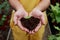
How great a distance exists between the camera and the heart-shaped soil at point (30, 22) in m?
1.99

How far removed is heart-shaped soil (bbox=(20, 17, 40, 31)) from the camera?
6.54ft

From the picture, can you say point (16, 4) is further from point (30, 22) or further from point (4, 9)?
point (4, 9)

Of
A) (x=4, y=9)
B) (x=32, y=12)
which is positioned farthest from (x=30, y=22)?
(x=4, y=9)

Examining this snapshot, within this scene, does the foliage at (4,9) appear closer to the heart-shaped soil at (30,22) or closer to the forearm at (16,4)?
the forearm at (16,4)

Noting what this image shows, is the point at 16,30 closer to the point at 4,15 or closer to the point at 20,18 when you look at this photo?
the point at 20,18

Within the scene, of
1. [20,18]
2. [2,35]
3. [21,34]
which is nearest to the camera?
[20,18]

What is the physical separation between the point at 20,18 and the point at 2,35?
3.90 ft

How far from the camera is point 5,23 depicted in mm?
3010

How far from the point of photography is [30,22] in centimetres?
204

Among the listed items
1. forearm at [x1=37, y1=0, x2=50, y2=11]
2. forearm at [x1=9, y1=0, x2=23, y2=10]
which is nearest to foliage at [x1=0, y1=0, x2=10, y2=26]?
forearm at [x1=9, y1=0, x2=23, y2=10]

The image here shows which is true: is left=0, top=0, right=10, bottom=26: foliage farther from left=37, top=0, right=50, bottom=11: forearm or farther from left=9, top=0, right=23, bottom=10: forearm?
left=37, top=0, right=50, bottom=11: forearm

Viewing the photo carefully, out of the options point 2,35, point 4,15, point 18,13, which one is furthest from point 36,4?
point 2,35

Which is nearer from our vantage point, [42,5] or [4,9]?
[42,5]

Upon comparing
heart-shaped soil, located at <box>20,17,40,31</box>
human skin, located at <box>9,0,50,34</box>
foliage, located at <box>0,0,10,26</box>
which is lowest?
heart-shaped soil, located at <box>20,17,40,31</box>
